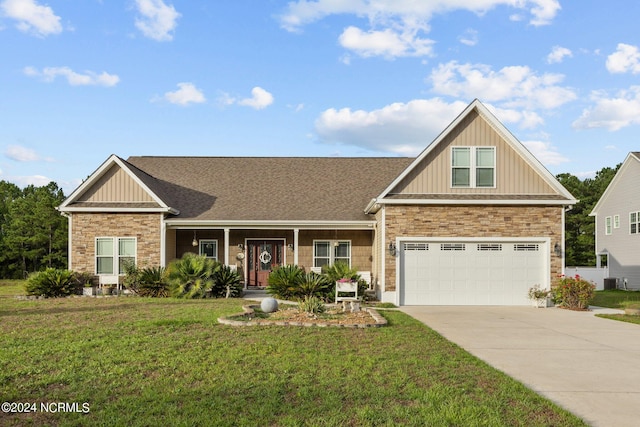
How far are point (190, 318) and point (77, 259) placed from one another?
31.7ft

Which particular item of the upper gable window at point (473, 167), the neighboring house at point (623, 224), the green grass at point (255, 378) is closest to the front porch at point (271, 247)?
the upper gable window at point (473, 167)

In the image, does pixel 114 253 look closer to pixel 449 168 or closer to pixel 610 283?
pixel 449 168

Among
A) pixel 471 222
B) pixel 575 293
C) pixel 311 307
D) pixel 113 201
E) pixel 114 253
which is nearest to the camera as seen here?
pixel 311 307

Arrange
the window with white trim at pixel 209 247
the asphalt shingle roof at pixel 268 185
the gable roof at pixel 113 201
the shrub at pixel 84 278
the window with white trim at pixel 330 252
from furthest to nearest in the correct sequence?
the window with white trim at pixel 209 247, the window with white trim at pixel 330 252, the asphalt shingle roof at pixel 268 185, the gable roof at pixel 113 201, the shrub at pixel 84 278

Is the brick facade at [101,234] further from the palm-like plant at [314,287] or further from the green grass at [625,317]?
the green grass at [625,317]

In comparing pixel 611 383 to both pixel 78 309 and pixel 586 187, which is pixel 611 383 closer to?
pixel 78 309

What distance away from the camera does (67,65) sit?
56.8ft

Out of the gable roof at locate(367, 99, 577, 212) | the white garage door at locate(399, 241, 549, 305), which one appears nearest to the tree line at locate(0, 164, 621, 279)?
the gable roof at locate(367, 99, 577, 212)

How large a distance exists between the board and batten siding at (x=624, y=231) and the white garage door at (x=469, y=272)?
1589cm

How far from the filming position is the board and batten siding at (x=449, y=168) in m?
17.9

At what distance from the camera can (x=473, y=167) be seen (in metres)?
18.0

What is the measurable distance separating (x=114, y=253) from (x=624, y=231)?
90.8ft

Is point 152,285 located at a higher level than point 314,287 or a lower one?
lower

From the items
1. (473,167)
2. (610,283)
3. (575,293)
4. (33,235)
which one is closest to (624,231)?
(610,283)
